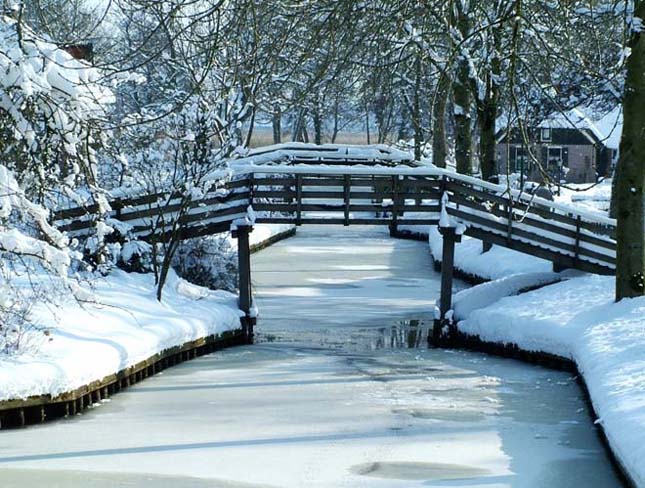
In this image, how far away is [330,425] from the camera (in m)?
15.0

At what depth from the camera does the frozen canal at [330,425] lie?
1243 cm

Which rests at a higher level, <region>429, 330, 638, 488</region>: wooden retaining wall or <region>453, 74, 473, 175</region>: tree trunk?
<region>453, 74, 473, 175</region>: tree trunk

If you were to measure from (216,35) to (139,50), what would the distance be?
765 millimetres

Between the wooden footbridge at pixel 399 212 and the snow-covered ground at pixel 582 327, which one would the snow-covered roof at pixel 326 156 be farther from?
the snow-covered ground at pixel 582 327

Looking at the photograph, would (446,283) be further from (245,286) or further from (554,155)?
(554,155)

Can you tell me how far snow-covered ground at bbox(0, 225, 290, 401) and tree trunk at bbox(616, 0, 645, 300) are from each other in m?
7.57

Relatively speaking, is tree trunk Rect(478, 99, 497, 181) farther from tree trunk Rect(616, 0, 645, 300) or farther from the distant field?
the distant field

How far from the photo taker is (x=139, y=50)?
8.23 metres

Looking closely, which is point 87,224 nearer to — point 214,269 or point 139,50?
point 214,269

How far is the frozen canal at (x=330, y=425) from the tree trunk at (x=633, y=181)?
192 centimetres

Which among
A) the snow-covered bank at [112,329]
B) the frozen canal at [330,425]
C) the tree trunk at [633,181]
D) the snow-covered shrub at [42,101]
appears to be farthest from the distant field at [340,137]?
the snow-covered shrub at [42,101]

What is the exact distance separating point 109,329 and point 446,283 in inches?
303

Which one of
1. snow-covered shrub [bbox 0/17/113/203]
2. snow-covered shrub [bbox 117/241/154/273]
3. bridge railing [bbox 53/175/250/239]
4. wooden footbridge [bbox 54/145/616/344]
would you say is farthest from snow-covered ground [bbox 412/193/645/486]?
snow-covered shrub [bbox 117/241/154/273]

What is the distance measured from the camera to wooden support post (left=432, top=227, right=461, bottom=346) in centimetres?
2295
